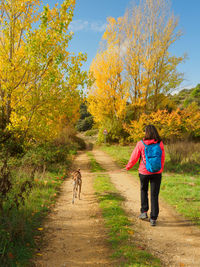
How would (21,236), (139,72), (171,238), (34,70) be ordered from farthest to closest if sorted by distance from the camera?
(139,72) → (34,70) → (171,238) → (21,236)

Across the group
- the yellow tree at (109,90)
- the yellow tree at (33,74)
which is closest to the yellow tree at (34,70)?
the yellow tree at (33,74)

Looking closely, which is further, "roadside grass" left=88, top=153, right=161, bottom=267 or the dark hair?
the dark hair

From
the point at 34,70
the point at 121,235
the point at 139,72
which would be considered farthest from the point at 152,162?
the point at 139,72

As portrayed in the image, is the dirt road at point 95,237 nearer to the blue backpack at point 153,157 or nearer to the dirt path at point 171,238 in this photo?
the dirt path at point 171,238

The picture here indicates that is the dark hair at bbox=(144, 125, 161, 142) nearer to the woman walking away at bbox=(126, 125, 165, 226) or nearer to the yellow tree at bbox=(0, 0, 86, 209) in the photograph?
the woman walking away at bbox=(126, 125, 165, 226)

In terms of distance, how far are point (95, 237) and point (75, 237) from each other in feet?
1.27

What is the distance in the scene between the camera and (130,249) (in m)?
3.24

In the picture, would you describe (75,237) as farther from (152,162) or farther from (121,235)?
(152,162)

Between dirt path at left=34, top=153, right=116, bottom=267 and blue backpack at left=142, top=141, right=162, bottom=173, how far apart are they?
166 cm

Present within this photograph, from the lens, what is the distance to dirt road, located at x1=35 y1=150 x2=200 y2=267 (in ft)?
10.2

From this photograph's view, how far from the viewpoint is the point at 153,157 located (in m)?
4.28

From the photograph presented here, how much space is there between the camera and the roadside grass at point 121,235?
297 centimetres

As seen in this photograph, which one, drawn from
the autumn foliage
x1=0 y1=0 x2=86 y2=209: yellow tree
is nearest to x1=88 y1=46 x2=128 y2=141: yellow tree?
the autumn foliage

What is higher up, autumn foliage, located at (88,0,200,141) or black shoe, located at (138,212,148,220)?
autumn foliage, located at (88,0,200,141)
